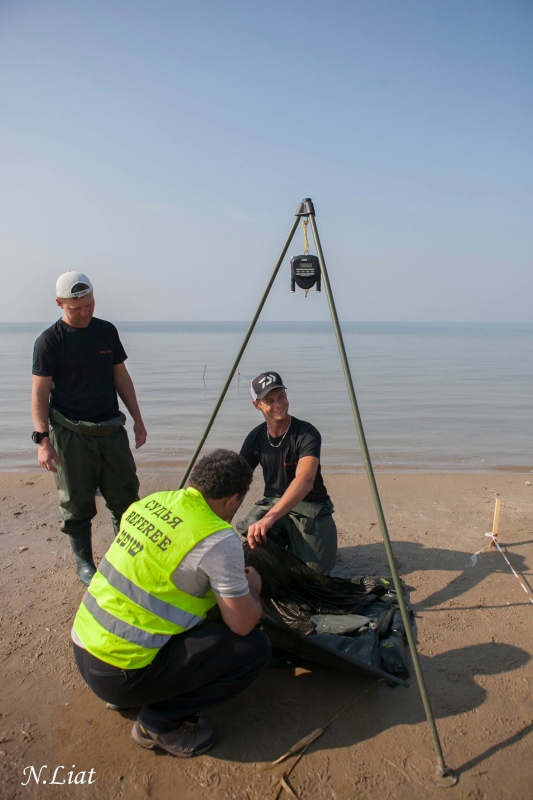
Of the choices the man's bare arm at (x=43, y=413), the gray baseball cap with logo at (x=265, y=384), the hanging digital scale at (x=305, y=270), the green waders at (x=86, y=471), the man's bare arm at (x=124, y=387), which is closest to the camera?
the hanging digital scale at (x=305, y=270)

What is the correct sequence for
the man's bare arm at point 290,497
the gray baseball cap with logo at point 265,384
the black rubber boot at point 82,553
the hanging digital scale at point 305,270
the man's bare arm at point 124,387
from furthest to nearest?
the man's bare arm at point 124,387
the black rubber boot at point 82,553
the gray baseball cap with logo at point 265,384
the man's bare arm at point 290,497
the hanging digital scale at point 305,270

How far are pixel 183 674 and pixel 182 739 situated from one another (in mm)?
331

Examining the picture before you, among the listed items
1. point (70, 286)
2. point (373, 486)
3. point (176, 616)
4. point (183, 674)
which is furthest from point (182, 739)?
point (70, 286)

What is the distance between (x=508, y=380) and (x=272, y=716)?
17850 millimetres

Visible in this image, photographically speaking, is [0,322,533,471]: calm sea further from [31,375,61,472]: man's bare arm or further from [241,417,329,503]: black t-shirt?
[31,375,61,472]: man's bare arm

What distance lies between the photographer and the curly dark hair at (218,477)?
2.54 metres

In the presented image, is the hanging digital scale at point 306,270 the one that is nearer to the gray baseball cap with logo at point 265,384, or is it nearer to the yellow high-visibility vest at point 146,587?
the gray baseball cap with logo at point 265,384

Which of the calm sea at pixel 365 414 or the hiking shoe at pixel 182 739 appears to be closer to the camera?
the hiking shoe at pixel 182 739

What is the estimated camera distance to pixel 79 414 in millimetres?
4199

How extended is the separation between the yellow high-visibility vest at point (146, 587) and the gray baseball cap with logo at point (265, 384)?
1546 mm

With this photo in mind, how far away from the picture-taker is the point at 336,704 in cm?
290

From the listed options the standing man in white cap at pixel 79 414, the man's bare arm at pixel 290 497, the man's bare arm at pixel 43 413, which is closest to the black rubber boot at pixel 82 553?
the standing man in white cap at pixel 79 414

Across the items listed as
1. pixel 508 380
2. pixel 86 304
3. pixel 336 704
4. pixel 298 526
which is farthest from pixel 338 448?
pixel 508 380

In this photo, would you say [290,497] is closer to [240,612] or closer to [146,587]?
[240,612]
